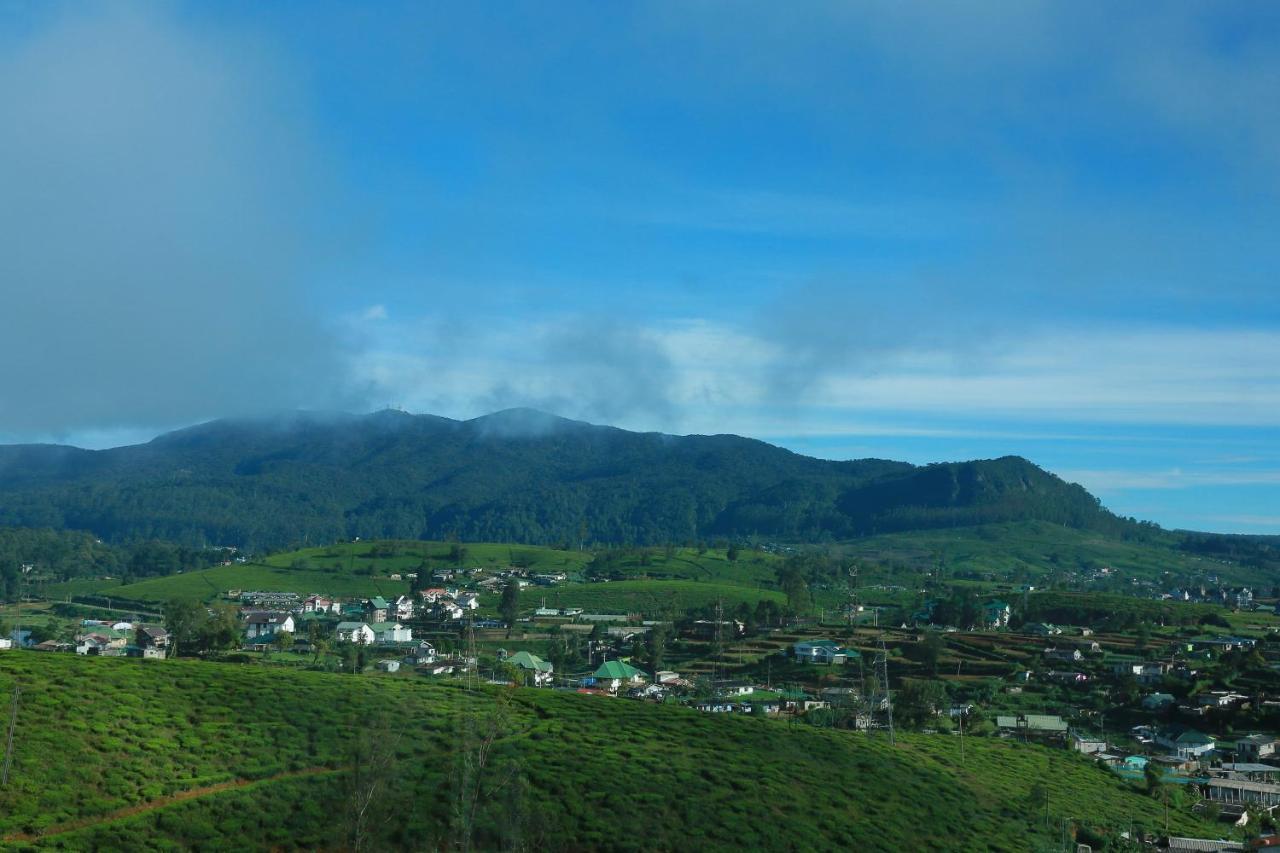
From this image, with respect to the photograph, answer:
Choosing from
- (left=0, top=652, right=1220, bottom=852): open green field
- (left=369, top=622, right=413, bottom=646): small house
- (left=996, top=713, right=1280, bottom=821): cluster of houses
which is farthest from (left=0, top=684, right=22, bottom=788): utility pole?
(left=369, top=622, right=413, bottom=646): small house

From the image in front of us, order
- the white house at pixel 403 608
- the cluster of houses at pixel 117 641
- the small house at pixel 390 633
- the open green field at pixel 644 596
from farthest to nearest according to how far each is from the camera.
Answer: the open green field at pixel 644 596 → the white house at pixel 403 608 → the small house at pixel 390 633 → the cluster of houses at pixel 117 641

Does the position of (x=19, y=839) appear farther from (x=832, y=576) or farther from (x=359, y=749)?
(x=832, y=576)

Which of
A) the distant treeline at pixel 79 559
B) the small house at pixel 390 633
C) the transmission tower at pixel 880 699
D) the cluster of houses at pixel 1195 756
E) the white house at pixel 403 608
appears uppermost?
the distant treeline at pixel 79 559

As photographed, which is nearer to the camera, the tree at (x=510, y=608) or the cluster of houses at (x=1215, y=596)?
the tree at (x=510, y=608)

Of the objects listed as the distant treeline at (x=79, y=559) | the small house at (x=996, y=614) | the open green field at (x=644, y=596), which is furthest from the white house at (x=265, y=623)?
the small house at (x=996, y=614)

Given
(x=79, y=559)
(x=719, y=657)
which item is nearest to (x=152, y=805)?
(x=719, y=657)

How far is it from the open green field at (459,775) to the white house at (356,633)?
2905 centimetres

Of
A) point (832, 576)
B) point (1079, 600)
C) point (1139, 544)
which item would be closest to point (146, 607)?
point (832, 576)

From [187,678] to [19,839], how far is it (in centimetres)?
1159

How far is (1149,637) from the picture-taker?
223 ft

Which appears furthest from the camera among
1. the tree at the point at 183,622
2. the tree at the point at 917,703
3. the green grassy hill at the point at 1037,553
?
the green grassy hill at the point at 1037,553

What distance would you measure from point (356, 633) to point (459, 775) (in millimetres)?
46339

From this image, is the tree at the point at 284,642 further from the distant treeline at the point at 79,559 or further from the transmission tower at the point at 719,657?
the distant treeline at the point at 79,559

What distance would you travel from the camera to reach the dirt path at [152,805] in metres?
21.1
